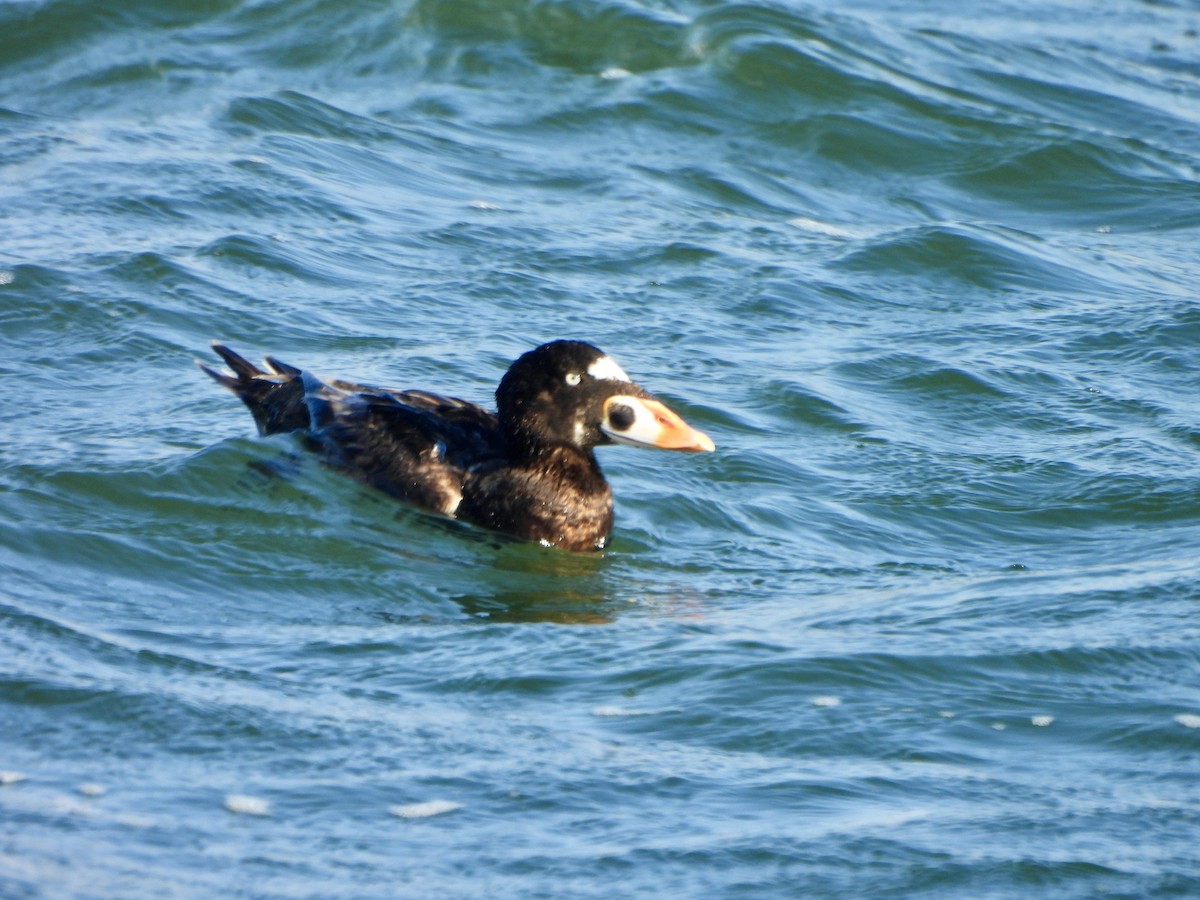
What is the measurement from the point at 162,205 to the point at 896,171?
16.7 feet

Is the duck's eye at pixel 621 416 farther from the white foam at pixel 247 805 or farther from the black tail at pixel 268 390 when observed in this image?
the white foam at pixel 247 805

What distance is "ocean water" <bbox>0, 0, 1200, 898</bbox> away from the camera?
4.83 metres

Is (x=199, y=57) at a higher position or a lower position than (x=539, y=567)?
higher

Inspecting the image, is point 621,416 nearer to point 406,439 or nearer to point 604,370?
point 604,370

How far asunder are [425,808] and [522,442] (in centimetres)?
282

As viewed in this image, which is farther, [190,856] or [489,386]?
[489,386]

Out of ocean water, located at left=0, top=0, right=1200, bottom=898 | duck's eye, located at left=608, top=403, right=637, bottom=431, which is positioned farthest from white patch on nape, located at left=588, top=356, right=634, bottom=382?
ocean water, located at left=0, top=0, right=1200, bottom=898

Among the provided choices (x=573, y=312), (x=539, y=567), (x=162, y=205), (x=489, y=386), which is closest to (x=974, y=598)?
(x=539, y=567)

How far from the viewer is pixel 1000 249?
1159 cm

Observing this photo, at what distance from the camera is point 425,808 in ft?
15.9

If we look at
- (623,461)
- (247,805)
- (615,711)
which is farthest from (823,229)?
(247,805)

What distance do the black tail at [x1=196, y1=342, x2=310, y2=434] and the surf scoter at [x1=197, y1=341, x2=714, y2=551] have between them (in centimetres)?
17

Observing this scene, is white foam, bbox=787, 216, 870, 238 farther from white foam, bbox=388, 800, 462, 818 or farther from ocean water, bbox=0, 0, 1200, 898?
white foam, bbox=388, 800, 462, 818

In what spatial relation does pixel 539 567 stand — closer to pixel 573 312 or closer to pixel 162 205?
pixel 573 312
